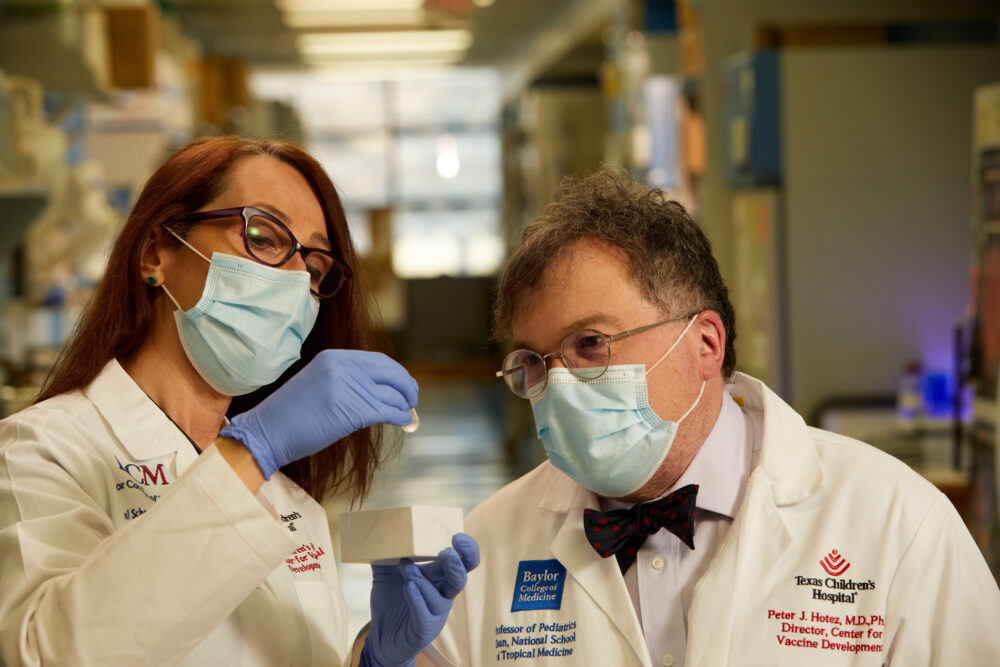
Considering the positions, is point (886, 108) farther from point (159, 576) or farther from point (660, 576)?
point (159, 576)

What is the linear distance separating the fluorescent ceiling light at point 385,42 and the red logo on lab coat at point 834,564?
11306 millimetres

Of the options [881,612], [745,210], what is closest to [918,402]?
[745,210]

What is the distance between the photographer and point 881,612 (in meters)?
1.71

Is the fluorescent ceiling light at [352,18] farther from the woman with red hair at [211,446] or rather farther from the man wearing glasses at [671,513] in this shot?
the man wearing glasses at [671,513]

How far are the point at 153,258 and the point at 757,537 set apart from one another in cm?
122

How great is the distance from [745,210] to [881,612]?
138 inches

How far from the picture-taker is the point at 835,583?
175 cm

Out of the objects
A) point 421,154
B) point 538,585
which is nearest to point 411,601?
point 538,585

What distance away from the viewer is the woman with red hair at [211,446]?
144 cm

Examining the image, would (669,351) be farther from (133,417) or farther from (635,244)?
(133,417)

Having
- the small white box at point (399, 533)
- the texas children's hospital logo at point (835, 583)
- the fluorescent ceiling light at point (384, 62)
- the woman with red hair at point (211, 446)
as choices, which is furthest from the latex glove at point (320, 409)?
the fluorescent ceiling light at point (384, 62)

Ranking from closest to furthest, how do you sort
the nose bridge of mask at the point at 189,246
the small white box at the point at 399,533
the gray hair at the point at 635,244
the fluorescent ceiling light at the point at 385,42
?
the small white box at the point at 399,533
the gray hair at the point at 635,244
the nose bridge of mask at the point at 189,246
the fluorescent ceiling light at the point at 385,42

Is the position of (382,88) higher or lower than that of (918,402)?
higher

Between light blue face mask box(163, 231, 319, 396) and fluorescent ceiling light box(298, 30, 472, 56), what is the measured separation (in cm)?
1085
